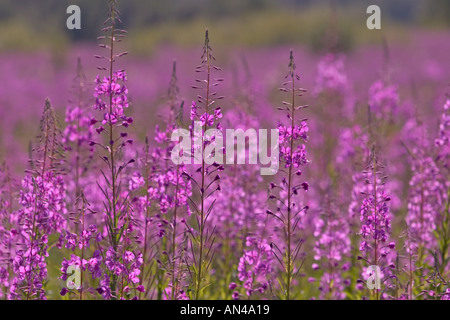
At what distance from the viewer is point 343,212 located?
5.95m

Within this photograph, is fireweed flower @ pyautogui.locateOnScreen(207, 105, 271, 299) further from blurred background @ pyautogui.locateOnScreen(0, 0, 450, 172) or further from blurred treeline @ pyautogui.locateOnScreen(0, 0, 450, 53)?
blurred treeline @ pyautogui.locateOnScreen(0, 0, 450, 53)

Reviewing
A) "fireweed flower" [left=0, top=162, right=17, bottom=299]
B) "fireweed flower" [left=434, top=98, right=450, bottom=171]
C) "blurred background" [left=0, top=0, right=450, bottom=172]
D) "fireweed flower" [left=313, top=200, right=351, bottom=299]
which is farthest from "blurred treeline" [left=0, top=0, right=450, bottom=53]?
"fireweed flower" [left=0, top=162, right=17, bottom=299]

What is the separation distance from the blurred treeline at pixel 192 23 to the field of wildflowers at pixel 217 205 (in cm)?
2322

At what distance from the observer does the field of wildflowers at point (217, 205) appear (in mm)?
4188

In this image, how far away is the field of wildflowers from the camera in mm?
4188

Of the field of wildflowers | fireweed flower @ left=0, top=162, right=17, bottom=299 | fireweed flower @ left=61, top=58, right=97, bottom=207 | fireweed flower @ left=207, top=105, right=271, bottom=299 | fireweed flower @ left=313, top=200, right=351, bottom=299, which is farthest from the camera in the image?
fireweed flower @ left=207, top=105, right=271, bottom=299

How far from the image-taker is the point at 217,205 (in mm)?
5887

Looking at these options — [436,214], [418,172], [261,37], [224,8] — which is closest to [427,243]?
[436,214]

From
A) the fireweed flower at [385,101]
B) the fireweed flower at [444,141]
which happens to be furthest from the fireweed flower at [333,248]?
the fireweed flower at [385,101]

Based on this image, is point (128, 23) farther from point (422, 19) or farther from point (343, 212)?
point (343, 212)

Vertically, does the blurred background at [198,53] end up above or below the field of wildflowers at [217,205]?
above

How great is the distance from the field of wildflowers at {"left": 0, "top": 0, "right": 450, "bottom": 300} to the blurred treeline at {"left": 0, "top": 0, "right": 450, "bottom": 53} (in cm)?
2322

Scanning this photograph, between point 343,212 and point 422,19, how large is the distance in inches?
2017

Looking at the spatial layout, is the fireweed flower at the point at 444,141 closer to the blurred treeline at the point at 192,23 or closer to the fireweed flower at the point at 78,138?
the fireweed flower at the point at 78,138
